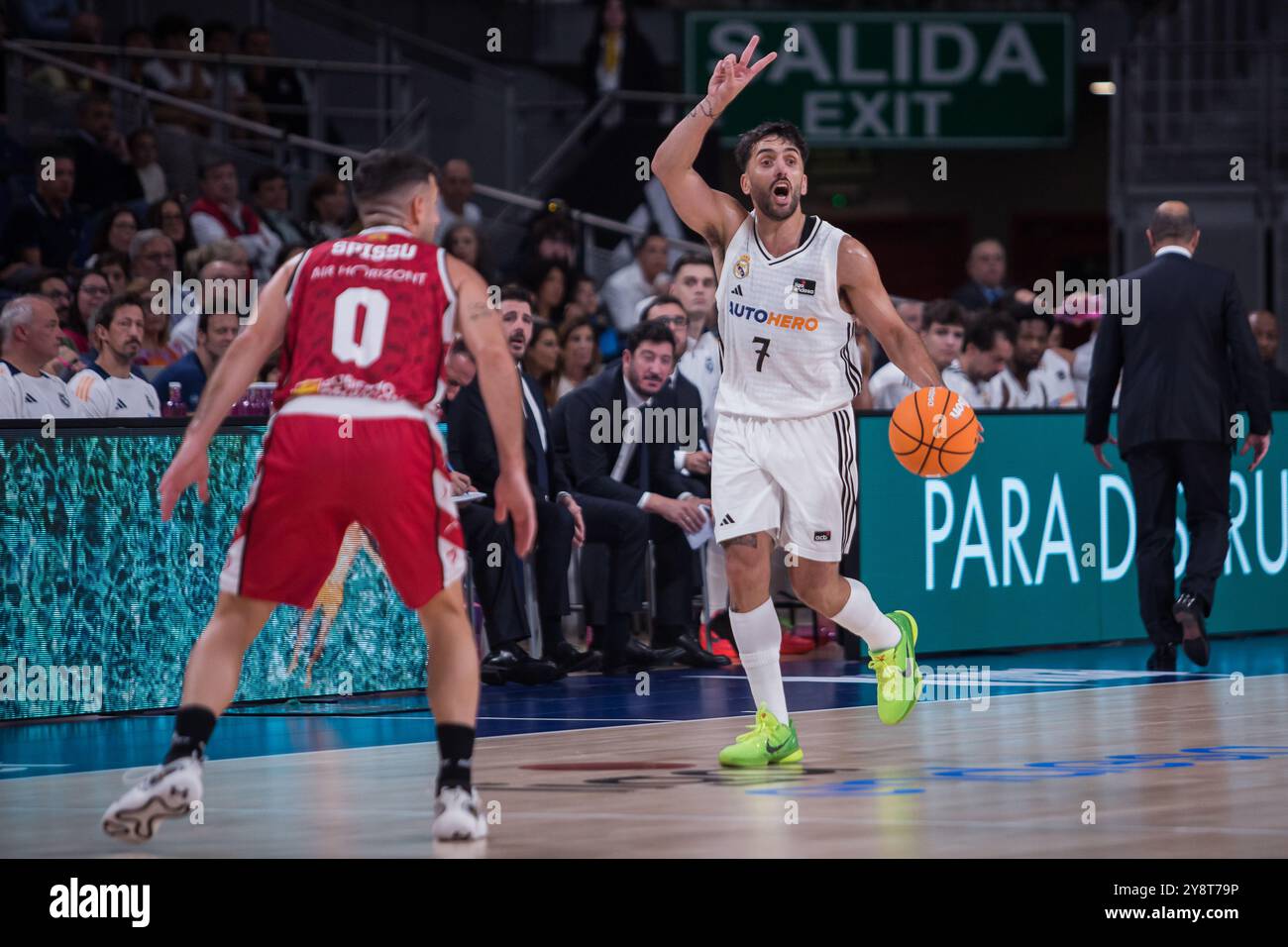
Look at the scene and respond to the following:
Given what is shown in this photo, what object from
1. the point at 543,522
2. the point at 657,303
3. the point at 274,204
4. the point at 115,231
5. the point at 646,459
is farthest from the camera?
the point at 274,204

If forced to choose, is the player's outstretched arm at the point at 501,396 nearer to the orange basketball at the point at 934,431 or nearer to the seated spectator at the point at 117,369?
the orange basketball at the point at 934,431

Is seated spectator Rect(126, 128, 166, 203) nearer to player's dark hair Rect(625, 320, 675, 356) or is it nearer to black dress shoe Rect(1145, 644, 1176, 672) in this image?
player's dark hair Rect(625, 320, 675, 356)

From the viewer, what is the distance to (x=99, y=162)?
16484 mm

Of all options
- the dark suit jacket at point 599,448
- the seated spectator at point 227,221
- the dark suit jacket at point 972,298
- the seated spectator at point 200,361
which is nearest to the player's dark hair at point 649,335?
the dark suit jacket at point 599,448

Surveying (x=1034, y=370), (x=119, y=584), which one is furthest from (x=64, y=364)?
(x=1034, y=370)

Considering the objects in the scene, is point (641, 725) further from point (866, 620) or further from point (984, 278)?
point (984, 278)

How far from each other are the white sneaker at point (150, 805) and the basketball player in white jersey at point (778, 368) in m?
2.94

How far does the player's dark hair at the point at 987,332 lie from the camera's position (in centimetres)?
1526

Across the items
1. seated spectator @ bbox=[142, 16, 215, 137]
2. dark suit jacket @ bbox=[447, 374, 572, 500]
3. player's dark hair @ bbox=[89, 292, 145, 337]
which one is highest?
seated spectator @ bbox=[142, 16, 215, 137]

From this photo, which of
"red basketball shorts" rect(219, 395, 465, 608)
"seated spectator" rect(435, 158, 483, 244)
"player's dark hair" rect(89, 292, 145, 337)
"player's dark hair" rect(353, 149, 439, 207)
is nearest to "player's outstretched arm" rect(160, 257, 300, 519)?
"red basketball shorts" rect(219, 395, 465, 608)

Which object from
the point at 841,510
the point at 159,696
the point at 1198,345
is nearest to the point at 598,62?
the point at 1198,345

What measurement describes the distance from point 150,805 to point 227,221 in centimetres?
1074

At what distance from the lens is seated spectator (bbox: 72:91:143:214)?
16469 mm

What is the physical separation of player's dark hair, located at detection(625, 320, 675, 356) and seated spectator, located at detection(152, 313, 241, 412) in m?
2.32
